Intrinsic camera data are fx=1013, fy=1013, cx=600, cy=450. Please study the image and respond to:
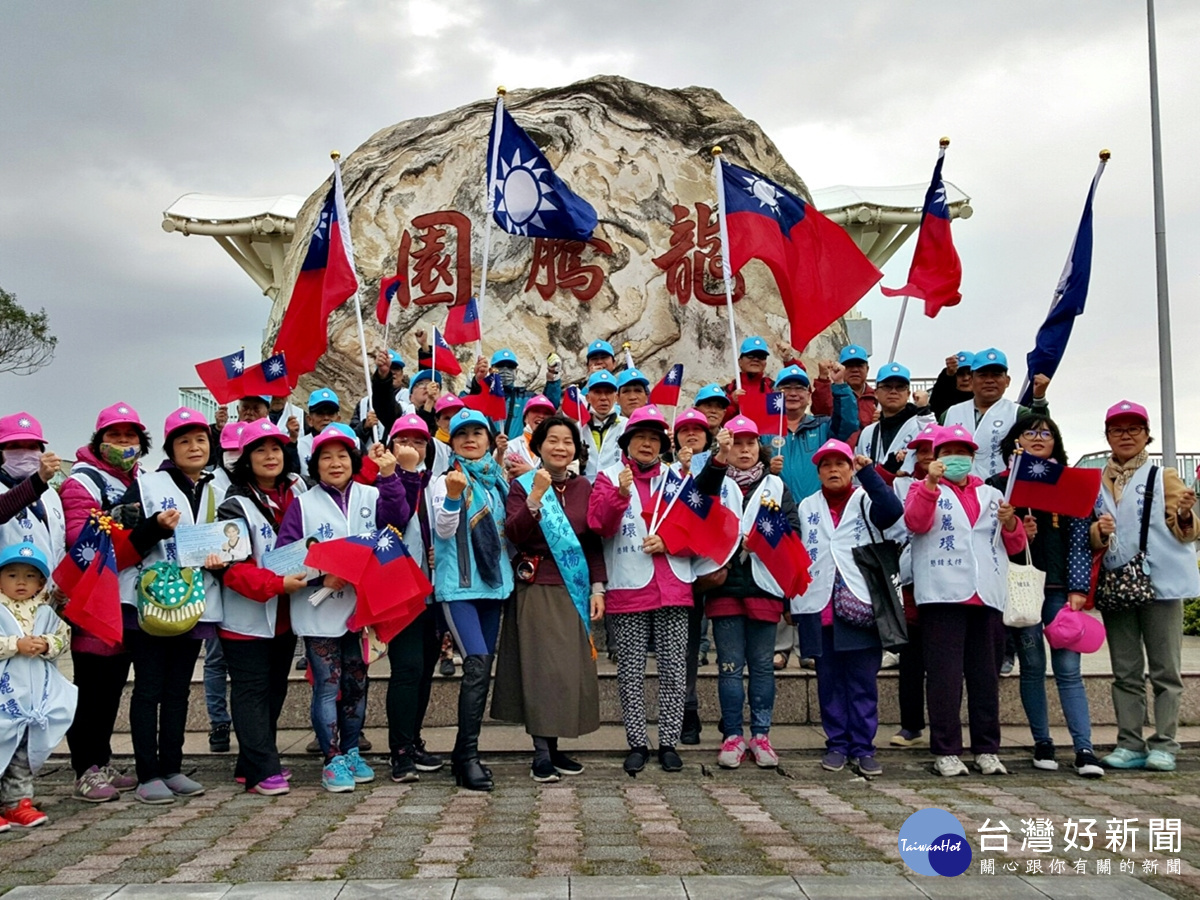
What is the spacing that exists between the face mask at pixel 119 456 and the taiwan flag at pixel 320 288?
2360 millimetres

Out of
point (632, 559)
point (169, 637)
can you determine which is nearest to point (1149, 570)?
point (632, 559)

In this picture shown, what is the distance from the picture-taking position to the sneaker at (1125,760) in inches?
211

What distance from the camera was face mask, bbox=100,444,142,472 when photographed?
489 centimetres

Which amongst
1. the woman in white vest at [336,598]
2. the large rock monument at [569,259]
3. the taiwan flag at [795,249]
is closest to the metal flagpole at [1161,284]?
the large rock monument at [569,259]

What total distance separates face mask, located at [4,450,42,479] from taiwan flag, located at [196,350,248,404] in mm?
2271

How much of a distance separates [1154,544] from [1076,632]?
0.68 metres

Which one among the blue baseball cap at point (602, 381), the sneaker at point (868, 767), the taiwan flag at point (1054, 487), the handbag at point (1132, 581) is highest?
the blue baseball cap at point (602, 381)

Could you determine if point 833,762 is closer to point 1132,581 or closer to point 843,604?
point 843,604

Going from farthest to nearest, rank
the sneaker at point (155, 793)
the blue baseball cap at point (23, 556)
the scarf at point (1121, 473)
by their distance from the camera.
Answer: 1. the scarf at point (1121, 473)
2. the sneaker at point (155, 793)
3. the blue baseball cap at point (23, 556)

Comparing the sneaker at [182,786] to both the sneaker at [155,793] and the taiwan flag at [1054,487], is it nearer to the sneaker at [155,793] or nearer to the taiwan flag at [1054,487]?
the sneaker at [155,793]

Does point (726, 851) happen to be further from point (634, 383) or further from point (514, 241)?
point (514, 241)

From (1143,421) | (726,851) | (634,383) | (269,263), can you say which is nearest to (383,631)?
(726,851)

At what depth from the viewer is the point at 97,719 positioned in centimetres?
487

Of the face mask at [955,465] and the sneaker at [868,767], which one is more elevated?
the face mask at [955,465]
